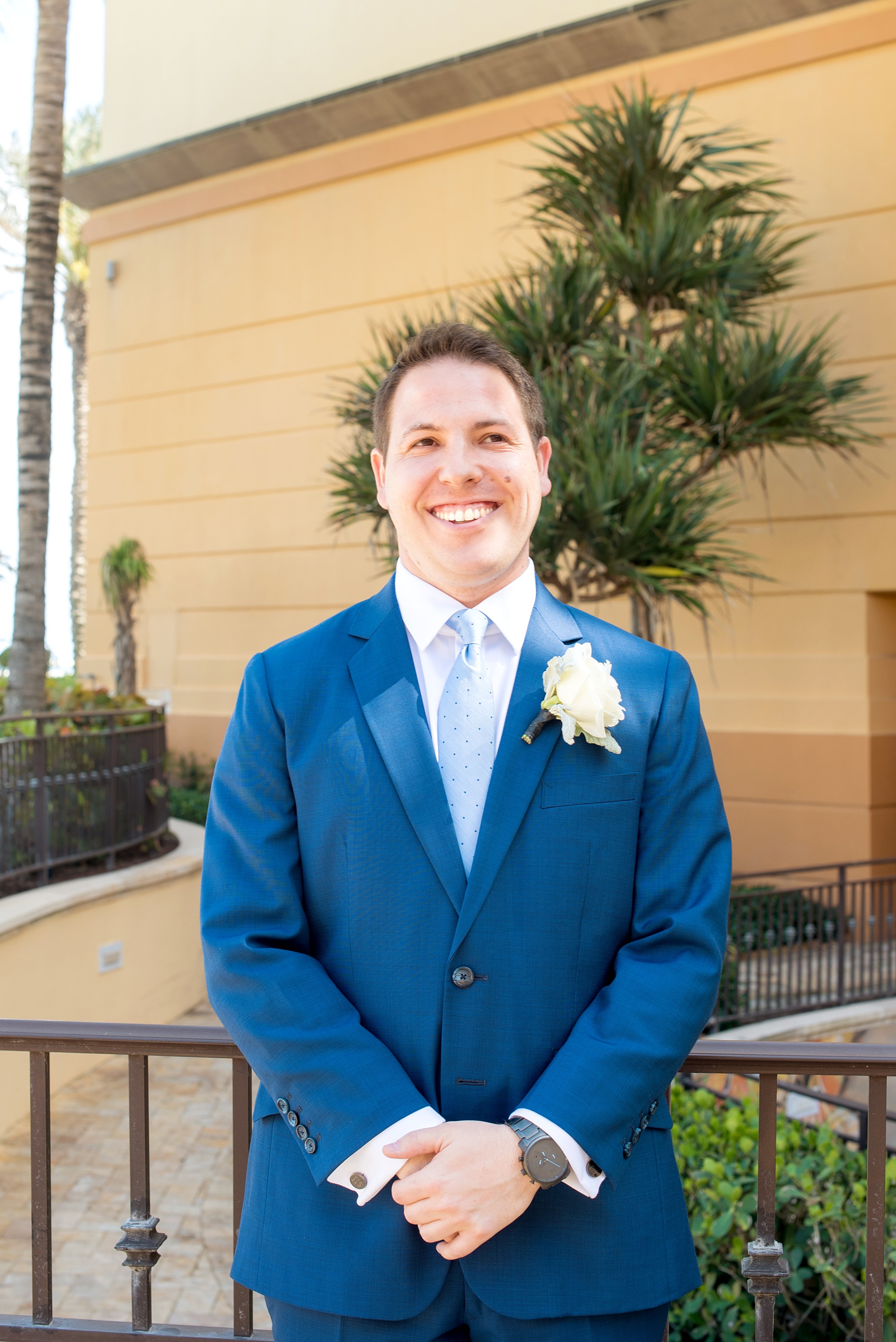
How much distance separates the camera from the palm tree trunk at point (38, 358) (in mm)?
9203

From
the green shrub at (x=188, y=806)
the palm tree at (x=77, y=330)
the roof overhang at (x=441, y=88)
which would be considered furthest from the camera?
the palm tree at (x=77, y=330)

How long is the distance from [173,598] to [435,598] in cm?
1200

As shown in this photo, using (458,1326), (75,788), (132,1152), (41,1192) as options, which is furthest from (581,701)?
(75,788)

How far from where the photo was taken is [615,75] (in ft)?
33.2

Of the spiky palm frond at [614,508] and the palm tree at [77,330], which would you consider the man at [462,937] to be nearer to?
the spiky palm frond at [614,508]

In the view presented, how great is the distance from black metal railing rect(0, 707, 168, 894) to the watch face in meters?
5.88

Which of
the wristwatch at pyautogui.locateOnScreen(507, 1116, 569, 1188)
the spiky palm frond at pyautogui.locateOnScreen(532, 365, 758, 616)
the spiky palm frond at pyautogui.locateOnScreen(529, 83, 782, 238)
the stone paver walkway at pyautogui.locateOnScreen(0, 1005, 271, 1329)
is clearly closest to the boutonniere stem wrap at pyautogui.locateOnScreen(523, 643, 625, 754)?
the wristwatch at pyautogui.locateOnScreen(507, 1116, 569, 1188)

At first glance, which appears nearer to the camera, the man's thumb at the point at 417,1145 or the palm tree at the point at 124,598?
the man's thumb at the point at 417,1145

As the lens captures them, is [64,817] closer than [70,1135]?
No

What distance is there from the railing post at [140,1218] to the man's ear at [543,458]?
1178 mm

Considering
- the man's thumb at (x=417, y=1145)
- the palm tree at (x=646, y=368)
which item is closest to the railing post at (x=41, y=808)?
the palm tree at (x=646, y=368)

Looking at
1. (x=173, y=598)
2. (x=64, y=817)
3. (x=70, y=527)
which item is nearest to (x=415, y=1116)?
(x=64, y=817)

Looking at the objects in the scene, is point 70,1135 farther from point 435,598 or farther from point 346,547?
point 346,547

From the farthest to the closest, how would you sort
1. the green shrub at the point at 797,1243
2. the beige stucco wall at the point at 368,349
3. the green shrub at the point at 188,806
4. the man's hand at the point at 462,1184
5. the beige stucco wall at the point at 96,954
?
1. the green shrub at the point at 188,806
2. the beige stucco wall at the point at 368,349
3. the beige stucco wall at the point at 96,954
4. the green shrub at the point at 797,1243
5. the man's hand at the point at 462,1184
